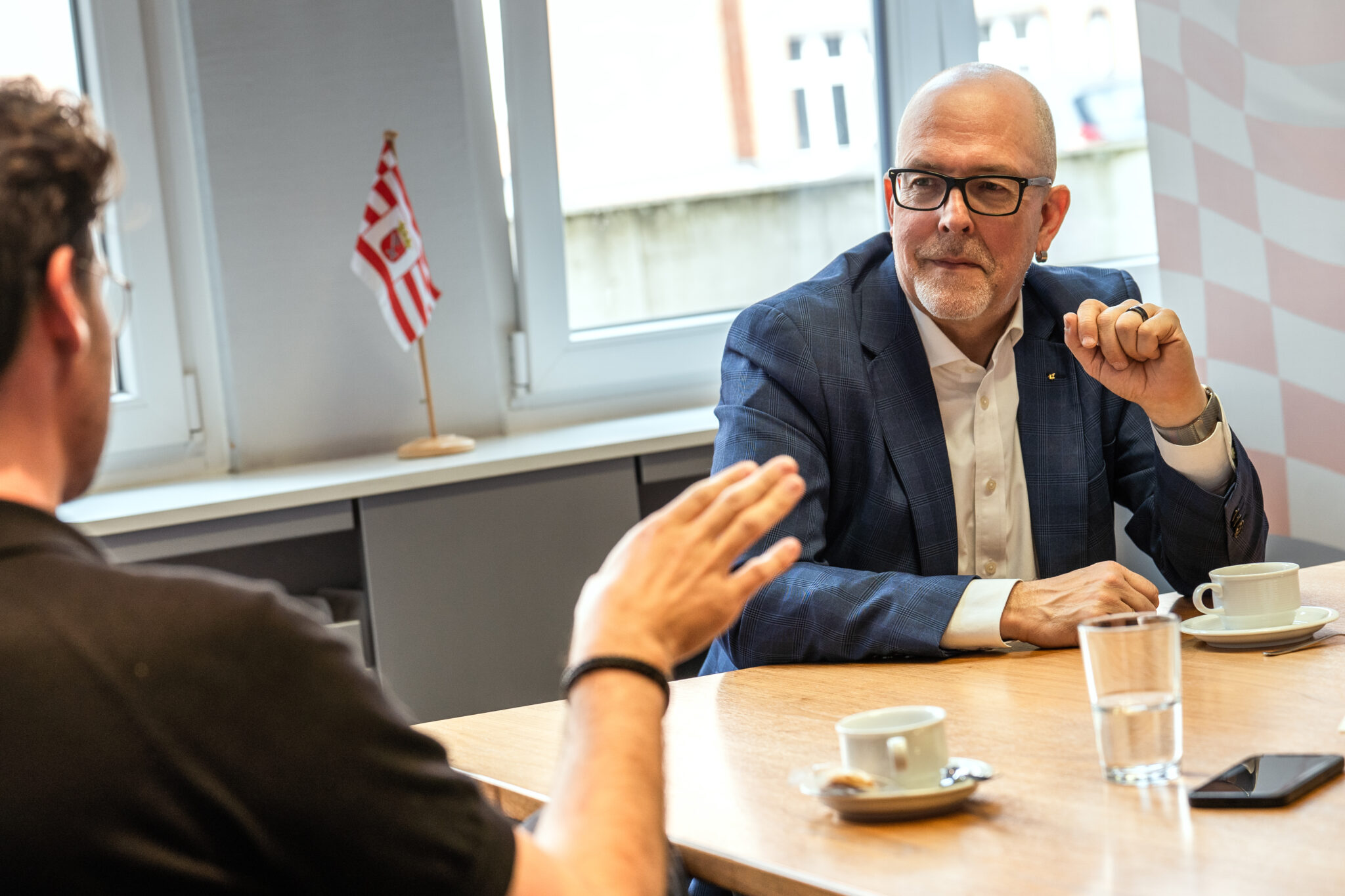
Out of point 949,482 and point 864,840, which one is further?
point 949,482

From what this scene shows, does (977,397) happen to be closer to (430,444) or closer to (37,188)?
(430,444)

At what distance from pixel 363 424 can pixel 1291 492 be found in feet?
6.51

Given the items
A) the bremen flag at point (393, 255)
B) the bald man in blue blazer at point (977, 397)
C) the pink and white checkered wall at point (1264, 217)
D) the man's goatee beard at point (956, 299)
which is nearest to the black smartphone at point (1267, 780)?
the bald man in blue blazer at point (977, 397)

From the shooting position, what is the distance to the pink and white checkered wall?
267 cm

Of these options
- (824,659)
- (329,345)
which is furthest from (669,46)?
(824,659)

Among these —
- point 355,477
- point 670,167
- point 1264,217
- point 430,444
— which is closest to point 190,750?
point 355,477

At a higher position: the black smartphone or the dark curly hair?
the dark curly hair

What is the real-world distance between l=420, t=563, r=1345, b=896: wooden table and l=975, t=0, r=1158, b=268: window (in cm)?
237

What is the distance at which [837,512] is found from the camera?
6.36 ft

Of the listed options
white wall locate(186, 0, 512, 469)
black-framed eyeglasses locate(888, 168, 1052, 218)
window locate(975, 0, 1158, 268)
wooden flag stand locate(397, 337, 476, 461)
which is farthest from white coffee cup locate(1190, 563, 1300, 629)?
window locate(975, 0, 1158, 268)

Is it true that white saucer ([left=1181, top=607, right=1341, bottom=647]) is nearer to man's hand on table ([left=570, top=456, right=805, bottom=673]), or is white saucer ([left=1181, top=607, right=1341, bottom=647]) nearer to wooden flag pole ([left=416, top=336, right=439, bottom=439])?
man's hand on table ([left=570, top=456, right=805, bottom=673])

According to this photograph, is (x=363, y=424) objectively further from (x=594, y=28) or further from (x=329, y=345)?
(x=594, y=28)

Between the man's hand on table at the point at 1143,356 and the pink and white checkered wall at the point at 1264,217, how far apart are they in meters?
1.05

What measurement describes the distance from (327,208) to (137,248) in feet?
1.33
